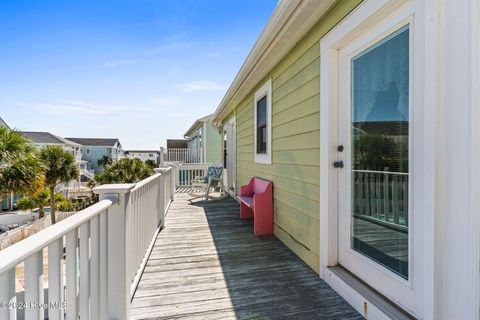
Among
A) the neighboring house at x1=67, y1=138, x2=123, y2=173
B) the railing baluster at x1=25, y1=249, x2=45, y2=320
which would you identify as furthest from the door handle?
the neighboring house at x1=67, y1=138, x2=123, y2=173

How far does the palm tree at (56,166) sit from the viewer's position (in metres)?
12.7

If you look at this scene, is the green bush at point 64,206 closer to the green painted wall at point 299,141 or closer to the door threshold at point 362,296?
the green painted wall at point 299,141

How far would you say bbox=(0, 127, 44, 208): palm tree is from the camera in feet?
25.5

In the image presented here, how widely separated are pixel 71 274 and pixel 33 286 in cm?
28

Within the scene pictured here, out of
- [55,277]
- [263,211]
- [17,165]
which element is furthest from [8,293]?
[17,165]

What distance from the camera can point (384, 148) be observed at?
68.9 inches

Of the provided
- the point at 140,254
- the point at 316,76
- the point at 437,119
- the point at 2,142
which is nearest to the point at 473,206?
the point at 437,119

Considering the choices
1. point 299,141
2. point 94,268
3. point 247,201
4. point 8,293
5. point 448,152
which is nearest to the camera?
point 8,293

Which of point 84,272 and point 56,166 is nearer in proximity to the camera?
point 84,272

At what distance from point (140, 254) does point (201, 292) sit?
2.58ft

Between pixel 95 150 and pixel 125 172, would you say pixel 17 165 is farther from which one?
pixel 95 150

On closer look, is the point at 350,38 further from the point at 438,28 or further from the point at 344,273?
the point at 344,273

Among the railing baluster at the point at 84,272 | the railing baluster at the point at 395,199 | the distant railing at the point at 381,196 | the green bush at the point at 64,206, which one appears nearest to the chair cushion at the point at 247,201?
the distant railing at the point at 381,196

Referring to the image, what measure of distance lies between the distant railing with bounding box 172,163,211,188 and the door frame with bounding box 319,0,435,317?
732 centimetres
